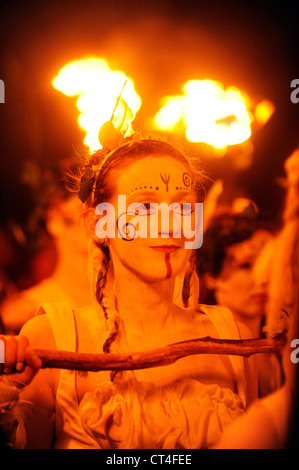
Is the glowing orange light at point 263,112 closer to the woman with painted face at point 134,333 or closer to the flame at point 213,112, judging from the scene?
the flame at point 213,112

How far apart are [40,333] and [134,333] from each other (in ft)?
1.06

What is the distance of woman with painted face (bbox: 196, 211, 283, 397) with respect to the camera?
71.8 inches

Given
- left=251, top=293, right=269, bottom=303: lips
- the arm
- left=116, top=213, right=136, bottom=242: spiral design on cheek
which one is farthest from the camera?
left=251, top=293, right=269, bottom=303: lips

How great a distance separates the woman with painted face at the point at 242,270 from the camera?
182cm

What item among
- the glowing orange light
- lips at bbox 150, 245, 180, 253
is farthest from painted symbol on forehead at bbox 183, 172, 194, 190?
the glowing orange light

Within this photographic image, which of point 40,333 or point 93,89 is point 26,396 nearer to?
point 40,333

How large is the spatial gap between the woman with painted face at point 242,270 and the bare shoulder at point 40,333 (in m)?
0.55

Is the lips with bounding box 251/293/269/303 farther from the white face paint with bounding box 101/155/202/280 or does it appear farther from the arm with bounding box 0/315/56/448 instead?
the arm with bounding box 0/315/56/448

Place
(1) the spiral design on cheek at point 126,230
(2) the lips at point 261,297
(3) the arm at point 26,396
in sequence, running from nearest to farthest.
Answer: (3) the arm at point 26,396 → (1) the spiral design on cheek at point 126,230 → (2) the lips at point 261,297

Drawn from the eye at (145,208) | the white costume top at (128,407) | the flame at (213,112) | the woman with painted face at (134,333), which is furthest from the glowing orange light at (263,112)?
the white costume top at (128,407)

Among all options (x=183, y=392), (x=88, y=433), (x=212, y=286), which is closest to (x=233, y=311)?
(x=212, y=286)

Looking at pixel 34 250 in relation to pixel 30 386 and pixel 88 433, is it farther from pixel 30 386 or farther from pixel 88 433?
pixel 88 433

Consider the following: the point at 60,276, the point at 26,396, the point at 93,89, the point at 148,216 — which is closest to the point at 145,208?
the point at 148,216

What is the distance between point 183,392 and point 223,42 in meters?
1.31
